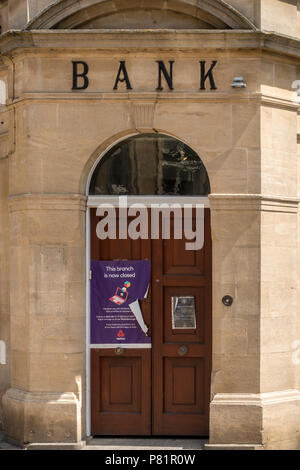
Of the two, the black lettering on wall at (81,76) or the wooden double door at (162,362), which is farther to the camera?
the wooden double door at (162,362)

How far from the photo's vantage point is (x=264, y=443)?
820cm

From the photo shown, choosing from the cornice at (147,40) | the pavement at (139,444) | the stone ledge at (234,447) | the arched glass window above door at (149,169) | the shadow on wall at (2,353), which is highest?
the cornice at (147,40)

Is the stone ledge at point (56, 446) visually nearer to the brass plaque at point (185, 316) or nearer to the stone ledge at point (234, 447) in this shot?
the stone ledge at point (234, 447)

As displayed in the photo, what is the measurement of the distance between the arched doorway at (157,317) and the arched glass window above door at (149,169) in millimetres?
14

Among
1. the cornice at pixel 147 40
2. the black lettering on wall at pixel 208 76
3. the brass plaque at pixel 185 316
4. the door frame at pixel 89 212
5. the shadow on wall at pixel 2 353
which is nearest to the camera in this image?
the cornice at pixel 147 40

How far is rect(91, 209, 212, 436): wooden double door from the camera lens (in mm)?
8703

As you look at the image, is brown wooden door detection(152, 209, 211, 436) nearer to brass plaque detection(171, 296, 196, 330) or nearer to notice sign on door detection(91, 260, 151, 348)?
brass plaque detection(171, 296, 196, 330)

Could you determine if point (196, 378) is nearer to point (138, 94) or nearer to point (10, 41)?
point (138, 94)

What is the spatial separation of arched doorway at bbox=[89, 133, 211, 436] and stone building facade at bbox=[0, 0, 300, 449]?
12.2 inches

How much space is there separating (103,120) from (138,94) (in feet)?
1.96

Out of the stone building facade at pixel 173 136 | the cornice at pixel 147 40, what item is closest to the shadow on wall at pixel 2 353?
the stone building facade at pixel 173 136

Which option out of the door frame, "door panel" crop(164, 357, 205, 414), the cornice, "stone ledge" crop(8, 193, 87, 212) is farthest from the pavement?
the cornice

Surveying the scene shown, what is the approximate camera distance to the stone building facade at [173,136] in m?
8.28

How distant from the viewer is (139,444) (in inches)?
331
